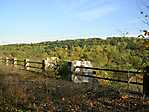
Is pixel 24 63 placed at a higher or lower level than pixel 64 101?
higher

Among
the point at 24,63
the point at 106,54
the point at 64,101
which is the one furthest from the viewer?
the point at 106,54

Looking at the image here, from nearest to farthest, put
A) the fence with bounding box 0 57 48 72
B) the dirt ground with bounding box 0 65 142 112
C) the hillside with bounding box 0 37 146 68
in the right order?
the dirt ground with bounding box 0 65 142 112
the hillside with bounding box 0 37 146 68
the fence with bounding box 0 57 48 72

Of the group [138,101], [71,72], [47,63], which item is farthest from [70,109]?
[47,63]

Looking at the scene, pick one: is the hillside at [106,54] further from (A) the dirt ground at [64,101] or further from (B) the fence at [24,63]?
(B) the fence at [24,63]

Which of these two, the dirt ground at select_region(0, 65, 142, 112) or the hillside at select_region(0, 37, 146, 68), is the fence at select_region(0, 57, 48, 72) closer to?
the hillside at select_region(0, 37, 146, 68)

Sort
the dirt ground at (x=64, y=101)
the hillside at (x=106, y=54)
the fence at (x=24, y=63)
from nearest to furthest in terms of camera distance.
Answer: the dirt ground at (x=64, y=101) < the hillside at (x=106, y=54) < the fence at (x=24, y=63)

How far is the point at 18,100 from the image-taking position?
40.5ft

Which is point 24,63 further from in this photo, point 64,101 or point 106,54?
point 106,54

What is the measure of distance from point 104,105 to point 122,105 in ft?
1.97

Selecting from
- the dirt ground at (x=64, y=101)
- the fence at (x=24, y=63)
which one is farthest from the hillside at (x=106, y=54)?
the fence at (x=24, y=63)

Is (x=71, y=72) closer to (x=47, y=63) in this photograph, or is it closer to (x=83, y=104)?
(x=47, y=63)

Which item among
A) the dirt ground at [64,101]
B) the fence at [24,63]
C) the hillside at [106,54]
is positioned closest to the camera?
the dirt ground at [64,101]

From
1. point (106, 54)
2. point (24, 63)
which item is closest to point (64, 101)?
point (24, 63)

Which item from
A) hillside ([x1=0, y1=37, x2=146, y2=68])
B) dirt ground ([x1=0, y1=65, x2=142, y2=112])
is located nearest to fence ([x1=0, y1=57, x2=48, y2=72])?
hillside ([x1=0, y1=37, x2=146, y2=68])
